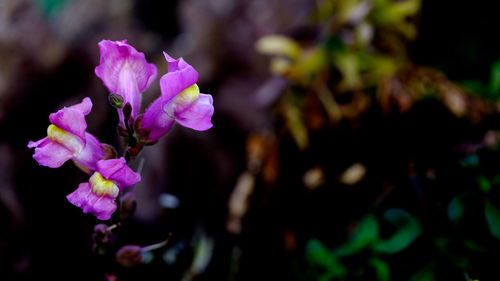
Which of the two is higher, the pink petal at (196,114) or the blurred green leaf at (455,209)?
the pink petal at (196,114)

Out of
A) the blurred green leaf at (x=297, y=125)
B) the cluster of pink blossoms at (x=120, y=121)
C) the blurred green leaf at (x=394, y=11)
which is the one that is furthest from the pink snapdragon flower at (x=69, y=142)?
the blurred green leaf at (x=394, y=11)

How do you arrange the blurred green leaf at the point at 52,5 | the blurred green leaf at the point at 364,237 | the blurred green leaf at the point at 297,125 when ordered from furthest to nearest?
the blurred green leaf at the point at 52,5 → the blurred green leaf at the point at 297,125 → the blurred green leaf at the point at 364,237

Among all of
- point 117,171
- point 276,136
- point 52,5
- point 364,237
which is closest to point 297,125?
point 276,136

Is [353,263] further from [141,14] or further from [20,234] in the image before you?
[141,14]

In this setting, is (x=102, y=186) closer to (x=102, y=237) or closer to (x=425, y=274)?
(x=102, y=237)

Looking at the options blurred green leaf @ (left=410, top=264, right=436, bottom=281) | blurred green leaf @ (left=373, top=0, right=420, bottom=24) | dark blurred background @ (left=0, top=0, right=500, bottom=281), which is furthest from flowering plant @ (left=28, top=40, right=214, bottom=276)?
blurred green leaf @ (left=373, top=0, right=420, bottom=24)

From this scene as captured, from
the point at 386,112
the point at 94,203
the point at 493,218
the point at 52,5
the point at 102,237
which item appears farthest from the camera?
the point at 52,5

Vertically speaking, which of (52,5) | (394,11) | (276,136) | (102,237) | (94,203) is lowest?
(276,136)

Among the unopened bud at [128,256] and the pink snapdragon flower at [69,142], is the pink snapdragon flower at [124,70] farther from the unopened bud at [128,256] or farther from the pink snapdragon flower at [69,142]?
the unopened bud at [128,256]
